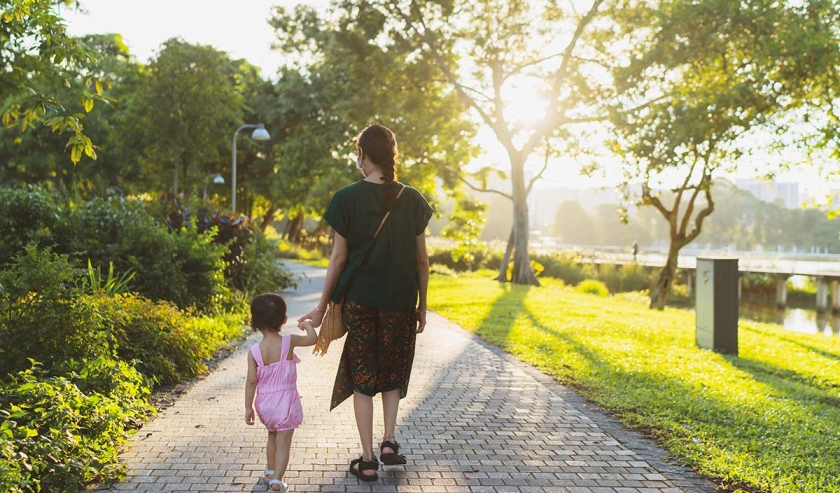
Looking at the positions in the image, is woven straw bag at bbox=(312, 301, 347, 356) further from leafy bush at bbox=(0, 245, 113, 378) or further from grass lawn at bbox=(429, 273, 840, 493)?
grass lawn at bbox=(429, 273, 840, 493)

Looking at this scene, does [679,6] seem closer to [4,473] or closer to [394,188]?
[394,188]

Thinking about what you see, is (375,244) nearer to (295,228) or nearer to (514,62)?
(514,62)

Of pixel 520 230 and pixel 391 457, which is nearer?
pixel 391 457

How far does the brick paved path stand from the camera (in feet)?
13.8

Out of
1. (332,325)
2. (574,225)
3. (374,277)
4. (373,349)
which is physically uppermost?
(574,225)

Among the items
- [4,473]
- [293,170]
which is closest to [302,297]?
[4,473]

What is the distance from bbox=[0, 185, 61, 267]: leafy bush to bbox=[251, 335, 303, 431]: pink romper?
20.2 feet

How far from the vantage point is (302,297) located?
1633cm

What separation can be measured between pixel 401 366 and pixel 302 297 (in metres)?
12.2

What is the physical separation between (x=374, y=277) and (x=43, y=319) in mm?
2787

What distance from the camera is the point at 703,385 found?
7.30 m

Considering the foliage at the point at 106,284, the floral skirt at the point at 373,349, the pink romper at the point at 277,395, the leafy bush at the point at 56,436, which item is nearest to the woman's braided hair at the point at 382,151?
the floral skirt at the point at 373,349

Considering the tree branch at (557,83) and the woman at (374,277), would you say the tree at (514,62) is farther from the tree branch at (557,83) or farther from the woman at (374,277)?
the woman at (374,277)

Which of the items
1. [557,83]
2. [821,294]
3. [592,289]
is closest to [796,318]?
[821,294]
